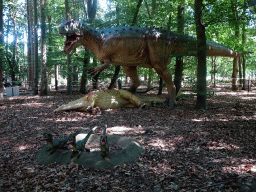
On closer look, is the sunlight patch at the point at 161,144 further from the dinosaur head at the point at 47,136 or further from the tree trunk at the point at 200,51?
the tree trunk at the point at 200,51

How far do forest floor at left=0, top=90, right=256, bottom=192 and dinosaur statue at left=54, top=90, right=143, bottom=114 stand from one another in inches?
27.8

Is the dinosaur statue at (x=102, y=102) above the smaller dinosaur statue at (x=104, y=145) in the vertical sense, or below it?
above

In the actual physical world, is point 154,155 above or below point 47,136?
below

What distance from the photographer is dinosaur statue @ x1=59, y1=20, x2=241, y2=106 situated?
24.7 feet

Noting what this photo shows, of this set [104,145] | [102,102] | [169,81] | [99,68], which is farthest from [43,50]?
[104,145]

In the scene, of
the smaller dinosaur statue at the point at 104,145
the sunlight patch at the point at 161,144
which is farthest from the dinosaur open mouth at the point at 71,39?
the smaller dinosaur statue at the point at 104,145

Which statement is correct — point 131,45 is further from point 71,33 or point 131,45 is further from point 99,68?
point 71,33

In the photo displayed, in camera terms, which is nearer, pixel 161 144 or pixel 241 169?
pixel 241 169

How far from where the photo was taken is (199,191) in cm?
289

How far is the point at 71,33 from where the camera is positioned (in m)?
7.36

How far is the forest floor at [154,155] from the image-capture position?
317 cm

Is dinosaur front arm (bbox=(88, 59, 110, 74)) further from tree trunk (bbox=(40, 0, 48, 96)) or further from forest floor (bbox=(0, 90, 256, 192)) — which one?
tree trunk (bbox=(40, 0, 48, 96))

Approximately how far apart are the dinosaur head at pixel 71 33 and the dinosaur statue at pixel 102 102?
199 centimetres

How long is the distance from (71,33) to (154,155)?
5.20 metres
